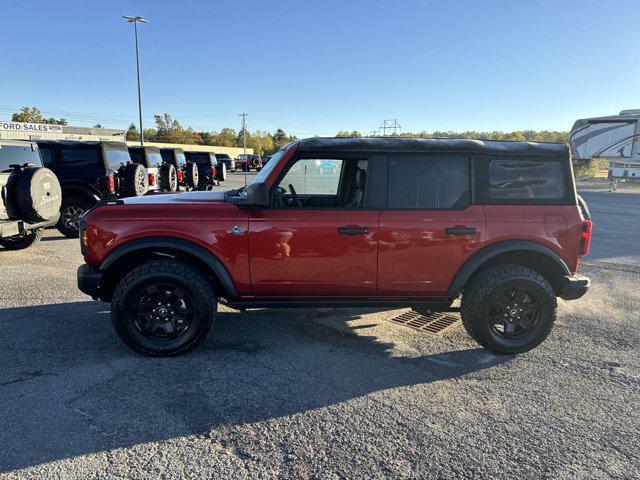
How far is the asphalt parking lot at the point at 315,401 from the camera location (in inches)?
95.3

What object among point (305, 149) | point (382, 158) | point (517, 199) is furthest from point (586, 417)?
point (305, 149)

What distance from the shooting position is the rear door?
3.63m

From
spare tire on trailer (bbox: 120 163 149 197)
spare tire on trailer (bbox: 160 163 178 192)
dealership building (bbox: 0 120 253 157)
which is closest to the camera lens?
spare tire on trailer (bbox: 120 163 149 197)

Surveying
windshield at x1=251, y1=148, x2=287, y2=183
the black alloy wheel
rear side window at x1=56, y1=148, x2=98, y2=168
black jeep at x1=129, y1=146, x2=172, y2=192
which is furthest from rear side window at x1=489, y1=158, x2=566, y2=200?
black jeep at x1=129, y1=146, x2=172, y2=192

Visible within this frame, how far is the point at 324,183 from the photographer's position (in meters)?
4.52

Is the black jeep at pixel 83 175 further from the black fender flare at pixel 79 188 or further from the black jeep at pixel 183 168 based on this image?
the black jeep at pixel 183 168

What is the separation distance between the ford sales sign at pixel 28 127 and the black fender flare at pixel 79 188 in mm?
45921

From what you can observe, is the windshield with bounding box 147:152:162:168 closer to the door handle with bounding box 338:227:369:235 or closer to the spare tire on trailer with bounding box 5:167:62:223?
the spare tire on trailer with bounding box 5:167:62:223

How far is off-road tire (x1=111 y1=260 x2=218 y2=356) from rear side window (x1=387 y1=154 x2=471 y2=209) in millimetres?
1769

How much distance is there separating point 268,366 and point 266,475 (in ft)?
4.13

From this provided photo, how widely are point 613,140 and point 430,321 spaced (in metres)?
27.7

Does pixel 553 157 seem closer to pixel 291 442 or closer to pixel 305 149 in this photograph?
pixel 305 149

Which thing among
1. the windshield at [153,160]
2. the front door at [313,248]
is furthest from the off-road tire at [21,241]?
the front door at [313,248]

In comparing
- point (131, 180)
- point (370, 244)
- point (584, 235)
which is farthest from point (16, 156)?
point (584, 235)
